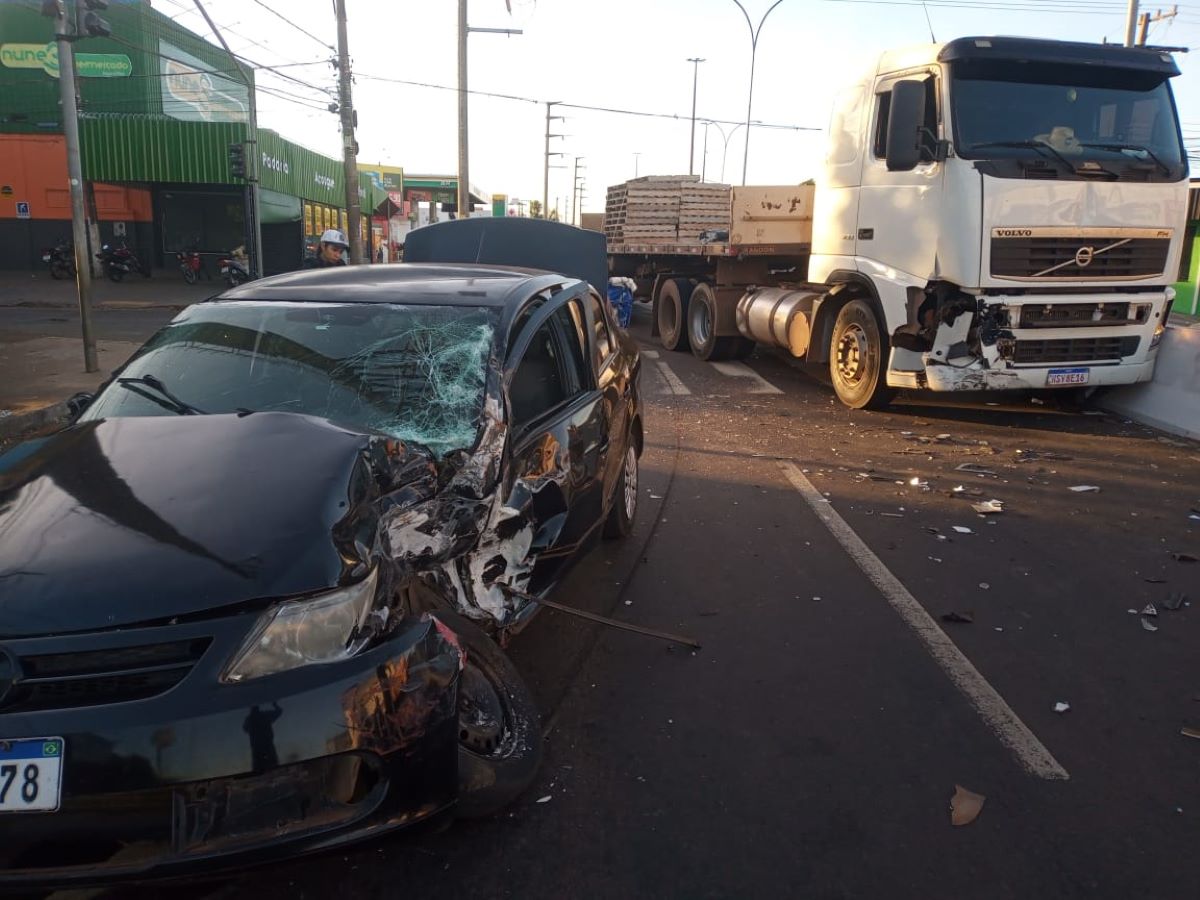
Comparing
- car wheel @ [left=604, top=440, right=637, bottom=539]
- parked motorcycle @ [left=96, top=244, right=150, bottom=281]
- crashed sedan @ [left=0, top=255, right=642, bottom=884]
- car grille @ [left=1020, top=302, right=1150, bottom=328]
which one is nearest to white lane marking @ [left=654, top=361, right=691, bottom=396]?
car grille @ [left=1020, top=302, right=1150, bottom=328]

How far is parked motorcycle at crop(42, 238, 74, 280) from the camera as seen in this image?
32.6 metres

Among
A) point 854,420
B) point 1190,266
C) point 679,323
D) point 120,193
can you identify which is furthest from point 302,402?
point 120,193

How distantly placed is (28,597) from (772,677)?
2851mm

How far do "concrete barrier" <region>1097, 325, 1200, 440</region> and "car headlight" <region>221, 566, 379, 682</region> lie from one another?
29.8ft

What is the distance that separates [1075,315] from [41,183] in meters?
38.2

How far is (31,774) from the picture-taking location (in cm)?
213

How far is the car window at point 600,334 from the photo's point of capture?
5273 millimetres

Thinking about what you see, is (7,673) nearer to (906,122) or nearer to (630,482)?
(630,482)

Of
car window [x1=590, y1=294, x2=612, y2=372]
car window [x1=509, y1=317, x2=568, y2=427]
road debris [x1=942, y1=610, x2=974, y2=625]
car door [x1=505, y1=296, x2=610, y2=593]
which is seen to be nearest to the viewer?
car door [x1=505, y1=296, x2=610, y2=593]

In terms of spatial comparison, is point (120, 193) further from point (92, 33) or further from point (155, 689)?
point (155, 689)

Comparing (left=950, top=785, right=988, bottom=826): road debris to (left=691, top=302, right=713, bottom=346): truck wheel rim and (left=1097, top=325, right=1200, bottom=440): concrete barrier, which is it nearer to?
(left=1097, top=325, right=1200, bottom=440): concrete barrier

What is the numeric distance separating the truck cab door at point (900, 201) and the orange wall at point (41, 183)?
3404 centimetres

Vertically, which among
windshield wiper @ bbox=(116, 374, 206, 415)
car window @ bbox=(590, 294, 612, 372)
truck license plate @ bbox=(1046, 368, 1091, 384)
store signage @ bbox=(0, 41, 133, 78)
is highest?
store signage @ bbox=(0, 41, 133, 78)

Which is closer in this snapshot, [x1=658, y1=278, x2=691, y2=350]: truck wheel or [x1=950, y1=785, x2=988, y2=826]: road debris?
[x1=950, y1=785, x2=988, y2=826]: road debris
